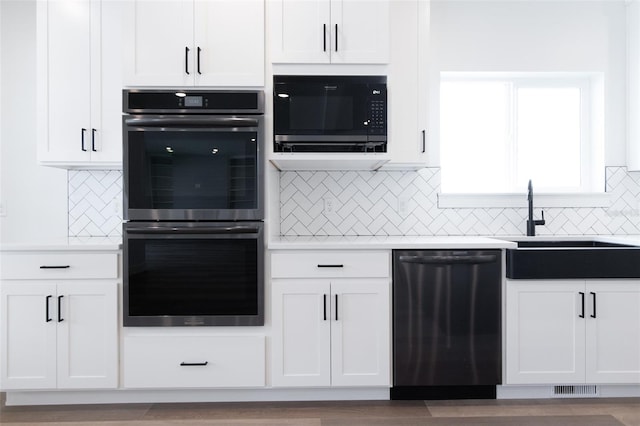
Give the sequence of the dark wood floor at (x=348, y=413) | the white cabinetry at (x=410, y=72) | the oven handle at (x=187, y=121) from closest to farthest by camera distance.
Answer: the dark wood floor at (x=348, y=413) → the oven handle at (x=187, y=121) → the white cabinetry at (x=410, y=72)

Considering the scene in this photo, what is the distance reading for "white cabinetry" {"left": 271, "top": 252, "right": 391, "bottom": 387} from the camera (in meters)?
2.36

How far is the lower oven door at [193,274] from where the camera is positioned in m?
2.33

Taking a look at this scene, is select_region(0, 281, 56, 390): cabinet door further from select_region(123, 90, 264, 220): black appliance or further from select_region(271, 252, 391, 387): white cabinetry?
select_region(271, 252, 391, 387): white cabinetry

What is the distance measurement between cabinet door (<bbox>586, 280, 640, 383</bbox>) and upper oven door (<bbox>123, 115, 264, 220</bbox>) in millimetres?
2059

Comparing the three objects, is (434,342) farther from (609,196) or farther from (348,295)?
(609,196)

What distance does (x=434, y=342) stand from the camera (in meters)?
2.38

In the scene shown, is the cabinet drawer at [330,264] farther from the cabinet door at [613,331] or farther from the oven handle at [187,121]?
the cabinet door at [613,331]

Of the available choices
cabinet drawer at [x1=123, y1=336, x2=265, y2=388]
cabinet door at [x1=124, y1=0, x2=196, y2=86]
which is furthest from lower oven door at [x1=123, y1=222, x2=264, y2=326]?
cabinet door at [x1=124, y1=0, x2=196, y2=86]

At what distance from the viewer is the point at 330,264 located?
237 centimetres

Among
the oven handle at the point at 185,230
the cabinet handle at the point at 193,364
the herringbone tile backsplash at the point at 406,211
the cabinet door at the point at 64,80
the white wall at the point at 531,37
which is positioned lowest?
the cabinet handle at the point at 193,364

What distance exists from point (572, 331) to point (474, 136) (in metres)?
1.51

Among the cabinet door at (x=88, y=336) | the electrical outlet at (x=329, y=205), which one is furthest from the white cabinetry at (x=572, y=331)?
the cabinet door at (x=88, y=336)

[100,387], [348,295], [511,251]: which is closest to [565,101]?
[511,251]

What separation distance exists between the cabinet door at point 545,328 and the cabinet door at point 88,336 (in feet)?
7.19
